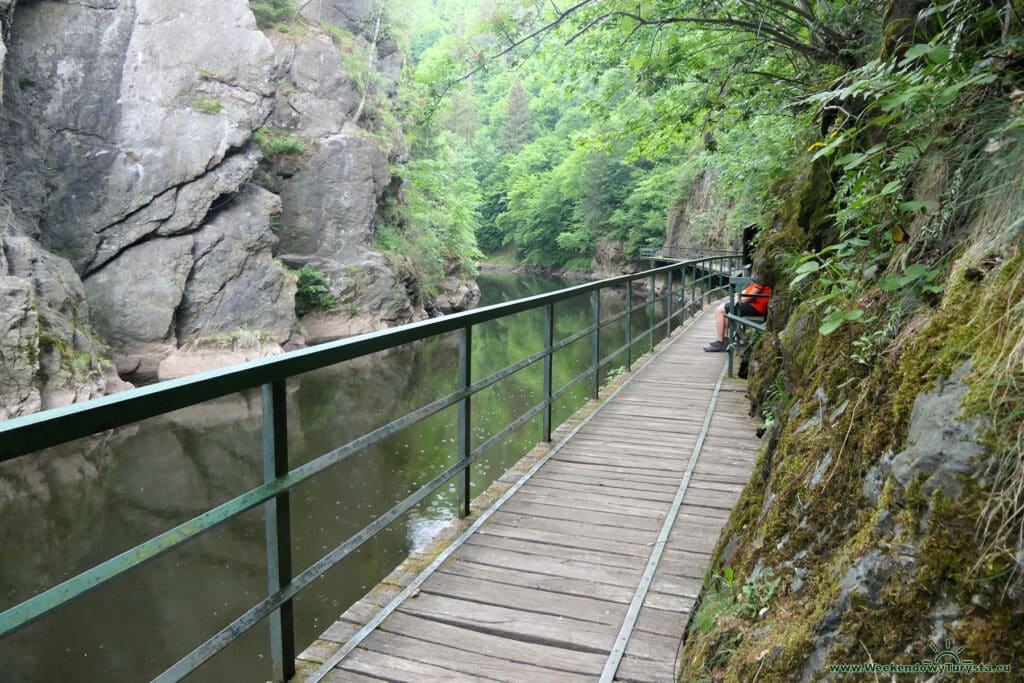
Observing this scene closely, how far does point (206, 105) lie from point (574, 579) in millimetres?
19182

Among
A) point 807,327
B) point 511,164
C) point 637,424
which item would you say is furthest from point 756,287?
point 511,164

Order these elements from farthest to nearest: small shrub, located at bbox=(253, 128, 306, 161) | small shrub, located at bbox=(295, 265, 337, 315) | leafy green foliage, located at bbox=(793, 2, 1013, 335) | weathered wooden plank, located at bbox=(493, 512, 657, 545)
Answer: small shrub, located at bbox=(253, 128, 306, 161) → small shrub, located at bbox=(295, 265, 337, 315) → weathered wooden plank, located at bbox=(493, 512, 657, 545) → leafy green foliage, located at bbox=(793, 2, 1013, 335)

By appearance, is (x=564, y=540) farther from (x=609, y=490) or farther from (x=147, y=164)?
(x=147, y=164)

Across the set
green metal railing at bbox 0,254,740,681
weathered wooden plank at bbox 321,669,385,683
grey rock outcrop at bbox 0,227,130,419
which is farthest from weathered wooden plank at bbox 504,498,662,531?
grey rock outcrop at bbox 0,227,130,419

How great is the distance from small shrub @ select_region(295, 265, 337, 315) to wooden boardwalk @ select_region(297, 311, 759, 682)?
677 inches

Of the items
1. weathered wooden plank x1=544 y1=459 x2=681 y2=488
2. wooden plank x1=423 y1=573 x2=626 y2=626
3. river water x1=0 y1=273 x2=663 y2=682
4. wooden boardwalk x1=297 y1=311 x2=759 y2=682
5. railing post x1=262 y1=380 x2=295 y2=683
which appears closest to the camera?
railing post x1=262 y1=380 x2=295 y2=683

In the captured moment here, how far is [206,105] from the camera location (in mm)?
18625

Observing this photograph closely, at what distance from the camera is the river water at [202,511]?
628 centimetres

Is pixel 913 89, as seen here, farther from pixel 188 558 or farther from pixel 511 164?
pixel 511 164

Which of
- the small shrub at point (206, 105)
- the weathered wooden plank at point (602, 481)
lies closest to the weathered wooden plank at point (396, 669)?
the weathered wooden plank at point (602, 481)

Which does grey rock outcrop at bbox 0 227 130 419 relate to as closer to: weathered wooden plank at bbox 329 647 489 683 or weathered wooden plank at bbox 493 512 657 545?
weathered wooden plank at bbox 493 512 657 545

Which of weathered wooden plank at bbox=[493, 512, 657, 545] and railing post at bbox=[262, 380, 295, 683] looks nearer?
railing post at bbox=[262, 380, 295, 683]

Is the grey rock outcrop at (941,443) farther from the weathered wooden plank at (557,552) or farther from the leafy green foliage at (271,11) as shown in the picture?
the leafy green foliage at (271,11)

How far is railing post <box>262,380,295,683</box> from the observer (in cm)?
212
